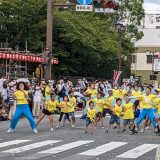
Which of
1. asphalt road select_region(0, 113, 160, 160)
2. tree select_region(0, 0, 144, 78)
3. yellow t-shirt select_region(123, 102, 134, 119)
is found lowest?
asphalt road select_region(0, 113, 160, 160)

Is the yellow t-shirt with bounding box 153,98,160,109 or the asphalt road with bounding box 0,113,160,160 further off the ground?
the yellow t-shirt with bounding box 153,98,160,109

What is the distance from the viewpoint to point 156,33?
85938 millimetres

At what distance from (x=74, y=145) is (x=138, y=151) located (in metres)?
2.00

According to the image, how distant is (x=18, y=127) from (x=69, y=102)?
2.38 m

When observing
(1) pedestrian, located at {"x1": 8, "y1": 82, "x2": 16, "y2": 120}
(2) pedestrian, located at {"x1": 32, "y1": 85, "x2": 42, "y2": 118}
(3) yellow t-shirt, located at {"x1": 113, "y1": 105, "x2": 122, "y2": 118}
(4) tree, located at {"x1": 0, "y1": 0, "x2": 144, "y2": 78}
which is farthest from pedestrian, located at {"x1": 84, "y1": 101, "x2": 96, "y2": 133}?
(4) tree, located at {"x1": 0, "y1": 0, "x2": 144, "y2": 78}

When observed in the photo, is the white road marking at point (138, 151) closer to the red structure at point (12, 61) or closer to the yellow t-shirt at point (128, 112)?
the yellow t-shirt at point (128, 112)

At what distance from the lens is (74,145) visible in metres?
14.6

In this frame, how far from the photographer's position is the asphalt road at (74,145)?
1241 cm

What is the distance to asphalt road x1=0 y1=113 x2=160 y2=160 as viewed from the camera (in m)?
12.4

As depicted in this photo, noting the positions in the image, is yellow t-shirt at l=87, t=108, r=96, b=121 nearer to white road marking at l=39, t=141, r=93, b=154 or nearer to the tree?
white road marking at l=39, t=141, r=93, b=154

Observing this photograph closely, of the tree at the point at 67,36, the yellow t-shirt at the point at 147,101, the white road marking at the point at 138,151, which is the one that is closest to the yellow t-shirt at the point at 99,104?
the yellow t-shirt at the point at 147,101

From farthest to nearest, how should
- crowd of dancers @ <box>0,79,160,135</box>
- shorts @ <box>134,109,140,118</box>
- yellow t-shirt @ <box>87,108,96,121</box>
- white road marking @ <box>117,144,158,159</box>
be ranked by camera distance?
shorts @ <box>134,109,140,118</box> < yellow t-shirt @ <box>87,108,96,121</box> < crowd of dancers @ <box>0,79,160,135</box> < white road marking @ <box>117,144,158,159</box>

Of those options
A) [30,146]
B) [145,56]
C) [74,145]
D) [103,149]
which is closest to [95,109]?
[74,145]

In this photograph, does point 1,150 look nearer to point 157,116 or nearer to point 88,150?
point 88,150
